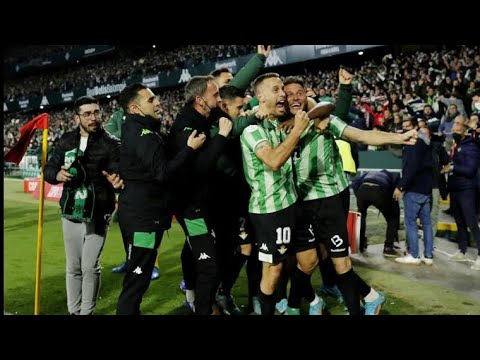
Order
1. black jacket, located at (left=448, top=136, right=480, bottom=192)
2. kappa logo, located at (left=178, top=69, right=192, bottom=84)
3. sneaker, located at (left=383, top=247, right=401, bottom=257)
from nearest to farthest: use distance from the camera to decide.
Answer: black jacket, located at (left=448, top=136, right=480, bottom=192)
sneaker, located at (left=383, top=247, right=401, bottom=257)
kappa logo, located at (left=178, top=69, right=192, bottom=84)

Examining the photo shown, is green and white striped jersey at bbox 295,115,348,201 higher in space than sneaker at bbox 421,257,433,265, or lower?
higher

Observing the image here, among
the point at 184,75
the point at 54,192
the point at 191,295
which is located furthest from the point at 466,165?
the point at 184,75

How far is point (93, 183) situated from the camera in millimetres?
3982

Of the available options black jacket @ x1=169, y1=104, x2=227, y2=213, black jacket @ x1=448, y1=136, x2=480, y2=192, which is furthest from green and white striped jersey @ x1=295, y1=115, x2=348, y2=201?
black jacket @ x1=448, y1=136, x2=480, y2=192

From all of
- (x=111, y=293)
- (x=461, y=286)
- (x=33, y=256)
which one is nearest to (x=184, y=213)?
(x=111, y=293)

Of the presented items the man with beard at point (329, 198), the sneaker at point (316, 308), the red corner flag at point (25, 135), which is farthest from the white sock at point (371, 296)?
the red corner flag at point (25, 135)

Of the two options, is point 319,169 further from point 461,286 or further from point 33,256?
point 33,256

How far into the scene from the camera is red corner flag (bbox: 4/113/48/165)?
4.16 m

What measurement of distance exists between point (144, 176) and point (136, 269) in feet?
2.23

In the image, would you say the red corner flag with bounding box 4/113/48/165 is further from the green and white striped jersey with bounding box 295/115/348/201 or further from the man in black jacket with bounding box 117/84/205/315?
the green and white striped jersey with bounding box 295/115/348/201

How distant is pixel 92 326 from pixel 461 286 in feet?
13.5

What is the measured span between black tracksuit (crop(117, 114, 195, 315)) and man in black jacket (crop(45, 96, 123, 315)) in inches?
16.9

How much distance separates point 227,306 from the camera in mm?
4445

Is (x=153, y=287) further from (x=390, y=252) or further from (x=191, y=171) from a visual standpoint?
(x=390, y=252)
